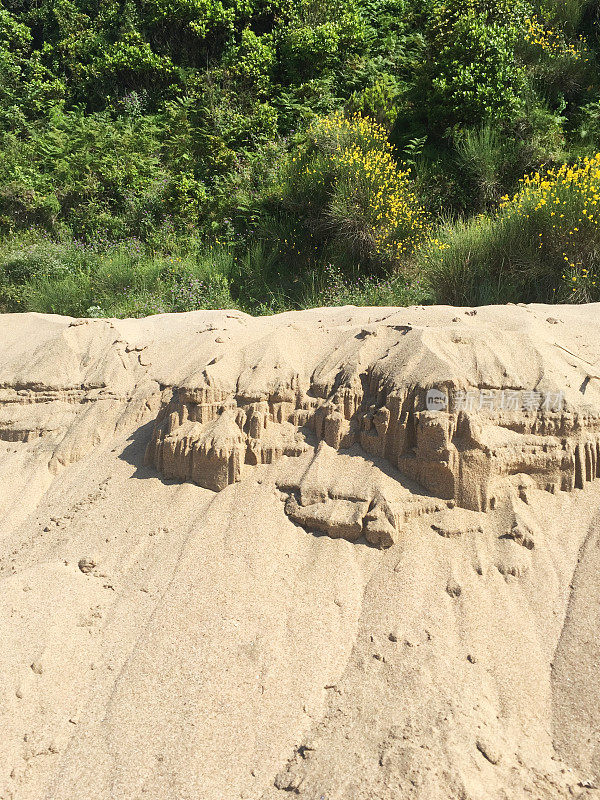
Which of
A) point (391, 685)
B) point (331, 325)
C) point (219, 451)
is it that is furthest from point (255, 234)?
point (391, 685)

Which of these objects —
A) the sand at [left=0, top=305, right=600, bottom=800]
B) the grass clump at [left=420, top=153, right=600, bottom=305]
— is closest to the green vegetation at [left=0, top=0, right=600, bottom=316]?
the grass clump at [left=420, top=153, right=600, bottom=305]

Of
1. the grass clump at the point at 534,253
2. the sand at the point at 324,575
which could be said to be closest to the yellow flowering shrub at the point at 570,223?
the grass clump at the point at 534,253

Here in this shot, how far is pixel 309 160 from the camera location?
8461 millimetres

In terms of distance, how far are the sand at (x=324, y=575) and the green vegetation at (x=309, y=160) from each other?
2.88 meters

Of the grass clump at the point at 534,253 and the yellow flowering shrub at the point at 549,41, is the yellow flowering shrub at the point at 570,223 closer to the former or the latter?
the grass clump at the point at 534,253

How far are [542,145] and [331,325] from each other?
632 cm

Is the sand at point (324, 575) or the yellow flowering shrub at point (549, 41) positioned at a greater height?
the yellow flowering shrub at point (549, 41)

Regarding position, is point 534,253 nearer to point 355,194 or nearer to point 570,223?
point 570,223

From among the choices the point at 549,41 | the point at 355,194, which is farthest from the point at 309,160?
the point at 549,41

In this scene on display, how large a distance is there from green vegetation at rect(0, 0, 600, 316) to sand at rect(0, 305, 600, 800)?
288 cm

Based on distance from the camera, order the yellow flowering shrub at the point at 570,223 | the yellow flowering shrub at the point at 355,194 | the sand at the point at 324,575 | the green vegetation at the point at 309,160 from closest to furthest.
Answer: the sand at the point at 324,575 < the yellow flowering shrub at the point at 570,223 < the green vegetation at the point at 309,160 < the yellow flowering shrub at the point at 355,194

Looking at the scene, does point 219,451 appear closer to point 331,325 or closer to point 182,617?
point 182,617

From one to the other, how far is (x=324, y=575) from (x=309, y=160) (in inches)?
277

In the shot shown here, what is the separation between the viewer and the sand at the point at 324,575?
91.3 inches
